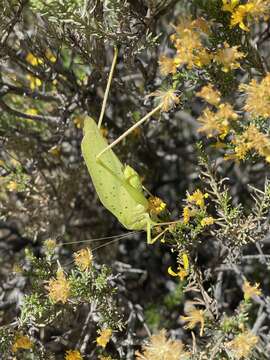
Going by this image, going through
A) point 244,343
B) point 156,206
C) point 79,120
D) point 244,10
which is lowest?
point 244,343

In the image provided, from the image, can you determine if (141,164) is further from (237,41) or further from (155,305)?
(237,41)

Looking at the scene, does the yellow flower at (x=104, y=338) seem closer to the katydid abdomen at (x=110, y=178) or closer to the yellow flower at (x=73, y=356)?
the yellow flower at (x=73, y=356)

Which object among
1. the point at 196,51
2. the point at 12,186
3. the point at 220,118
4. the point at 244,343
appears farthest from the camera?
the point at 12,186

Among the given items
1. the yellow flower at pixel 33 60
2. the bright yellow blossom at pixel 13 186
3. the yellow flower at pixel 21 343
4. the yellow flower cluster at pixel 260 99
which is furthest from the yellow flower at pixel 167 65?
the yellow flower at pixel 21 343

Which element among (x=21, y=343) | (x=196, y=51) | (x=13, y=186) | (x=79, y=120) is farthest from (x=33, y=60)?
(x=21, y=343)

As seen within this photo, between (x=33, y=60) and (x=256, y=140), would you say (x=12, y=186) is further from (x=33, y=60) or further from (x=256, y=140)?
(x=256, y=140)

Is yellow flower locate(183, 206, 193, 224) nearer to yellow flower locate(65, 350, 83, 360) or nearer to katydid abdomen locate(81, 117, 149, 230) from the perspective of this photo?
katydid abdomen locate(81, 117, 149, 230)
